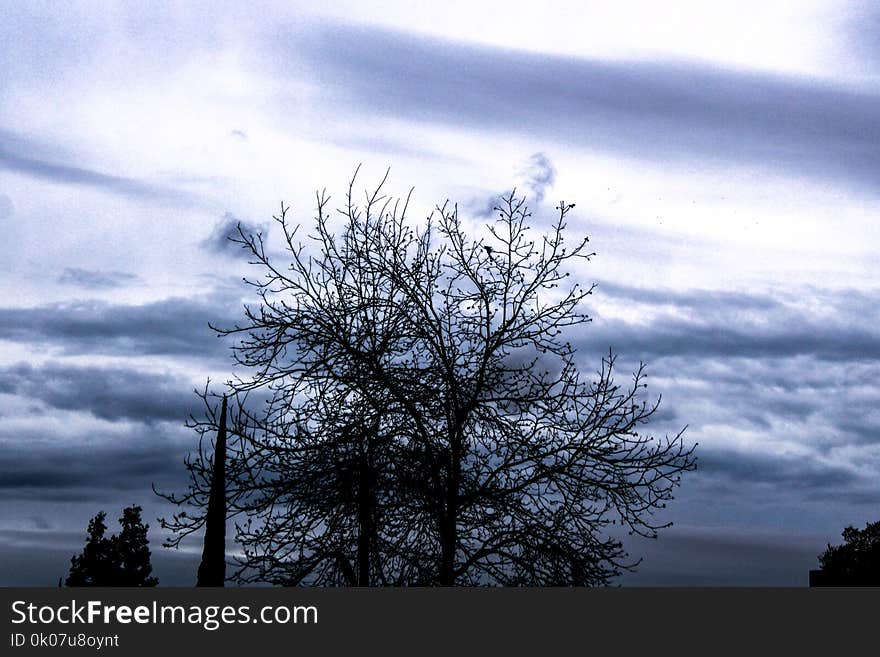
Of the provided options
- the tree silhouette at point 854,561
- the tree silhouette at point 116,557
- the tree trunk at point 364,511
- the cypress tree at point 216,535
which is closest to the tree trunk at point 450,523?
the tree trunk at point 364,511

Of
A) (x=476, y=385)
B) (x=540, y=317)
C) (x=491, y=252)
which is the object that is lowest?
(x=476, y=385)

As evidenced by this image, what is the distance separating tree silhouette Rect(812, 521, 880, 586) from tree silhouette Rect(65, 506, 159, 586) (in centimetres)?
2587

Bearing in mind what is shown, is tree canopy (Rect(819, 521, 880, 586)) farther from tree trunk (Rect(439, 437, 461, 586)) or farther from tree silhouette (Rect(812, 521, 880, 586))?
tree trunk (Rect(439, 437, 461, 586))

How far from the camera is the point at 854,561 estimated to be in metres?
33.7

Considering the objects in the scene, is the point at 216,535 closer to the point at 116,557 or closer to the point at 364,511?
the point at 364,511

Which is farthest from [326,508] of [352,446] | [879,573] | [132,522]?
[132,522]

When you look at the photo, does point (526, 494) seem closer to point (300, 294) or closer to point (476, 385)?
point (476, 385)

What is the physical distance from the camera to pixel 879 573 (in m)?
32.2

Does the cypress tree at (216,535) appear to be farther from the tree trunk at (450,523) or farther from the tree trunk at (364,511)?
Answer: the tree trunk at (450,523)

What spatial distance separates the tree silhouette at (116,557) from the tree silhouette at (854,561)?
84.9 ft

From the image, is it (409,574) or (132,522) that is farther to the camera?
(132,522)

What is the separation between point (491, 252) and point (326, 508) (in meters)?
4.64

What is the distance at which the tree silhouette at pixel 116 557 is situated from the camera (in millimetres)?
43906

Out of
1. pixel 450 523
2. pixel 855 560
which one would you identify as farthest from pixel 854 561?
pixel 450 523
